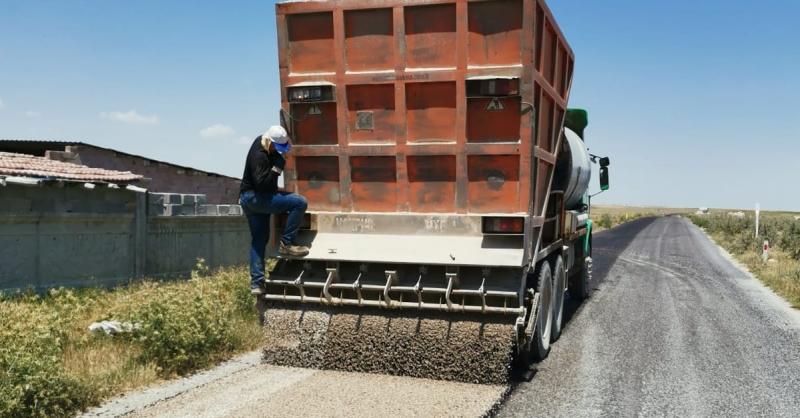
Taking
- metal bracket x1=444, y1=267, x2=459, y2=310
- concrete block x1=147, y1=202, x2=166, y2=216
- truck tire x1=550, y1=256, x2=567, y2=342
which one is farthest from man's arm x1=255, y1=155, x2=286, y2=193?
concrete block x1=147, y1=202, x2=166, y2=216

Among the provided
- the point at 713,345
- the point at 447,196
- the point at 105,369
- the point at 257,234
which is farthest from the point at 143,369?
the point at 713,345

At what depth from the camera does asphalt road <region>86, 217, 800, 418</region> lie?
5746 millimetres

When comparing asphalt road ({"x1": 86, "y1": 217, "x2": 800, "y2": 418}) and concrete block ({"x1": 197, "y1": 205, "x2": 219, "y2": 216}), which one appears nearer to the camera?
asphalt road ({"x1": 86, "y1": 217, "x2": 800, "y2": 418})

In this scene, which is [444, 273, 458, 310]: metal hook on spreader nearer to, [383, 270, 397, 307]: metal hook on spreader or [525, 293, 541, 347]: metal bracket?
[383, 270, 397, 307]: metal hook on spreader

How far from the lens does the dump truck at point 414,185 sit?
6715 mm

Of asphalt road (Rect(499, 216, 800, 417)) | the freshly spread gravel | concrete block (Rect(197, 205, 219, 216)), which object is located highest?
concrete block (Rect(197, 205, 219, 216))

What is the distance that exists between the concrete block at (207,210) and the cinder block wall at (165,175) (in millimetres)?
4021

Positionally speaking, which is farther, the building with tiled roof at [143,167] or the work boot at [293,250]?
the building with tiled roof at [143,167]

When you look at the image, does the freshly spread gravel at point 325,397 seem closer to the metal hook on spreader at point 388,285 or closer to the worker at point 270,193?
the metal hook on spreader at point 388,285

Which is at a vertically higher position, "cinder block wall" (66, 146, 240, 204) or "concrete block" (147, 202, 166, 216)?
"cinder block wall" (66, 146, 240, 204)

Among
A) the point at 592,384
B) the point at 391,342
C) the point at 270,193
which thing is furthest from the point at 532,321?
the point at 270,193

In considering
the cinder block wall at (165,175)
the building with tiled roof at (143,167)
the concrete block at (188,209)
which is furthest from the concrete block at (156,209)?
the cinder block wall at (165,175)

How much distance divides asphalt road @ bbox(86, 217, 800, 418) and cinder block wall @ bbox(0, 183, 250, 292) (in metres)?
5.52

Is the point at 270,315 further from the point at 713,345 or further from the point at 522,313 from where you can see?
the point at 713,345
